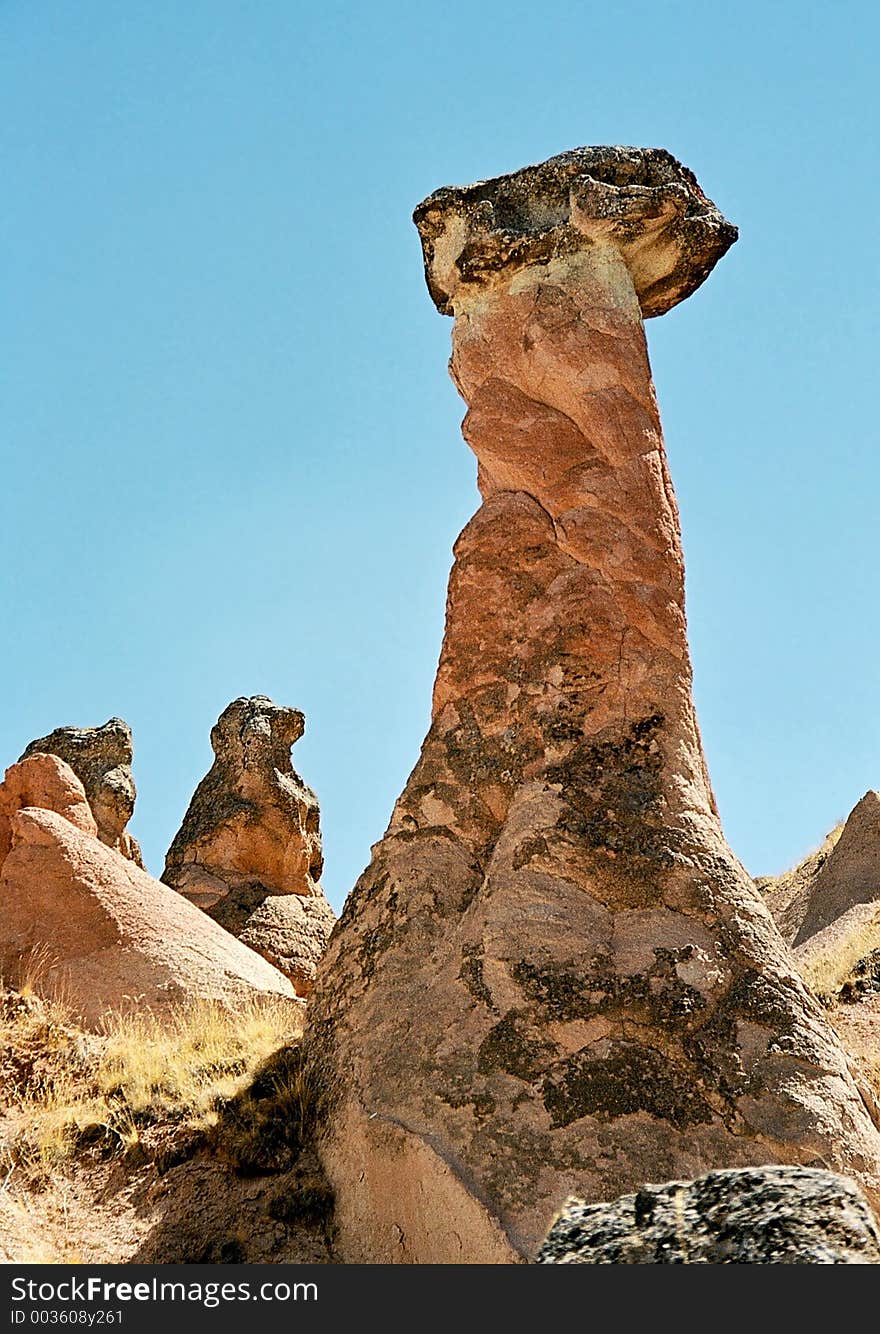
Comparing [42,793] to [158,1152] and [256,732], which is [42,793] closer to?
[158,1152]

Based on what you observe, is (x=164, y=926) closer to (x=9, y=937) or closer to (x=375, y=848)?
(x=9, y=937)

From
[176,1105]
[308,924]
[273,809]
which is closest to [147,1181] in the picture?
[176,1105]

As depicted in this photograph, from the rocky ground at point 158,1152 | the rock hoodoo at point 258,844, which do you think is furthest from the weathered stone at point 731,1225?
the rock hoodoo at point 258,844

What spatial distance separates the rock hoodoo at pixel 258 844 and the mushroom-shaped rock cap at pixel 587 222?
304 inches

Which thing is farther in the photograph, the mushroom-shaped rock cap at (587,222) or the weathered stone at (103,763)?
the weathered stone at (103,763)

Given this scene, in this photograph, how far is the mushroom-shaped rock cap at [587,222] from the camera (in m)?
8.49

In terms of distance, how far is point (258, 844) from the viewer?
52.0ft

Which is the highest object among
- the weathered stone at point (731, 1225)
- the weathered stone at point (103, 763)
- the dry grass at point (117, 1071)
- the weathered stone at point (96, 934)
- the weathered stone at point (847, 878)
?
the weathered stone at point (103, 763)

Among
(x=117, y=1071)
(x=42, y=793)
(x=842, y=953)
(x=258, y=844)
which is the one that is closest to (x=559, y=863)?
(x=117, y=1071)

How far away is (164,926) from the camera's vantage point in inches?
369

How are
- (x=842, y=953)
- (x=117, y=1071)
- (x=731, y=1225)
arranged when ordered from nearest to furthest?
(x=731, y=1225) → (x=117, y=1071) → (x=842, y=953)

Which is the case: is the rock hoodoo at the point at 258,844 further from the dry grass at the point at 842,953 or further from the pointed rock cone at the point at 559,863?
the pointed rock cone at the point at 559,863

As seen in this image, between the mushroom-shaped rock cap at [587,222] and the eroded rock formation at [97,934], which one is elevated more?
the mushroom-shaped rock cap at [587,222]

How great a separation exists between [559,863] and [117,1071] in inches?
106
